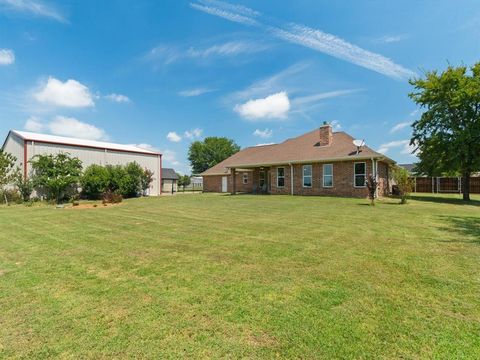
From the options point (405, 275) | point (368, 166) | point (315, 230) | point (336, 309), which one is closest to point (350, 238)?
point (315, 230)

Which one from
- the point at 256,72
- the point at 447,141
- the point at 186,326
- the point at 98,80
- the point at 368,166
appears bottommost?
the point at 186,326

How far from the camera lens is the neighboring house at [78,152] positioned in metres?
19.1

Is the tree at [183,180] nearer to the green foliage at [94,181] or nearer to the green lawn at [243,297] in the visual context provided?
the green foliage at [94,181]

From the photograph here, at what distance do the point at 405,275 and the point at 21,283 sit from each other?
17.8 ft

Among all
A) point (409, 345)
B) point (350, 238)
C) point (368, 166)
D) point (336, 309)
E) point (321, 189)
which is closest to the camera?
point (409, 345)

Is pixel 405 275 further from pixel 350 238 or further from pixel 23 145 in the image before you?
pixel 23 145

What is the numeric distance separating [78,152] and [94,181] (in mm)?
3579

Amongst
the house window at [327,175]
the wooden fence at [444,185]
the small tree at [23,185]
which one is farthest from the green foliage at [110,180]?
the wooden fence at [444,185]

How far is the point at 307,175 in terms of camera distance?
19.2 meters

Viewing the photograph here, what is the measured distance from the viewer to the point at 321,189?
18.4 meters

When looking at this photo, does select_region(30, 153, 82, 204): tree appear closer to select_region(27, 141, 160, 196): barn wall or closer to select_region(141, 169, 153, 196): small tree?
select_region(27, 141, 160, 196): barn wall

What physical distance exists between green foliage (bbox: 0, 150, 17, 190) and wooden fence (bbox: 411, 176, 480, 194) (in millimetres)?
32984

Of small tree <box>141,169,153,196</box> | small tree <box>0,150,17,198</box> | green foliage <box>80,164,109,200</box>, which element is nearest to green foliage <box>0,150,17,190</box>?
small tree <box>0,150,17,198</box>

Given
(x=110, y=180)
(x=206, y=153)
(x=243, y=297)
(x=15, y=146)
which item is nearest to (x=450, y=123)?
(x=243, y=297)
